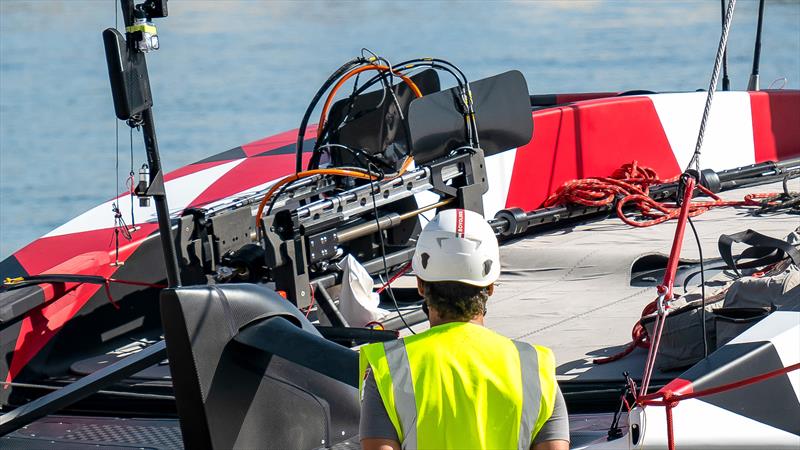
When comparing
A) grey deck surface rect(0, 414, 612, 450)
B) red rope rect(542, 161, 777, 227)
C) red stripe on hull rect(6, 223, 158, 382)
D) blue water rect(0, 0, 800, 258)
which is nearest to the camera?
grey deck surface rect(0, 414, 612, 450)

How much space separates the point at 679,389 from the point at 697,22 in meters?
18.9

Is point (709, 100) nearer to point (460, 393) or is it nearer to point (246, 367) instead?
point (246, 367)

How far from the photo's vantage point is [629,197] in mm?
5570

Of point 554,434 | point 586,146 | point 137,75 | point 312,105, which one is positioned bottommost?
point 586,146

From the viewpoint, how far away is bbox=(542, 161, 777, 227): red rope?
18.1ft

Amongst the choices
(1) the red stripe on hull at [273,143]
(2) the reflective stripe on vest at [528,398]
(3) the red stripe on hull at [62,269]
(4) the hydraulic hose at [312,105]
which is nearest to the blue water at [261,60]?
(1) the red stripe on hull at [273,143]

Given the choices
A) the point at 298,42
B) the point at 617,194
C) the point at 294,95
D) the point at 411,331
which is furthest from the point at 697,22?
the point at 411,331

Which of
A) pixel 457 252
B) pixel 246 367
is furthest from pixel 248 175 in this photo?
pixel 457 252

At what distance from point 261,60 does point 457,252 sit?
1586 cm

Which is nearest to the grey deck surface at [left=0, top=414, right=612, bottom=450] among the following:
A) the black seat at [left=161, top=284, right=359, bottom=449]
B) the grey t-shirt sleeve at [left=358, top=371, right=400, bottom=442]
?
the black seat at [left=161, top=284, right=359, bottom=449]

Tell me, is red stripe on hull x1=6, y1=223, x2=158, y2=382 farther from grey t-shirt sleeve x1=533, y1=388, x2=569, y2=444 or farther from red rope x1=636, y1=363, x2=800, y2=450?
grey t-shirt sleeve x1=533, y1=388, x2=569, y2=444

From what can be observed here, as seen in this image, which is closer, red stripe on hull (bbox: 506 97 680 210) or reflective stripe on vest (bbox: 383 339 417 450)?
reflective stripe on vest (bbox: 383 339 417 450)

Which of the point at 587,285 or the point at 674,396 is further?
the point at 587,285

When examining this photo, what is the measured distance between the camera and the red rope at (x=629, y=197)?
Answer: 5.52 meters
